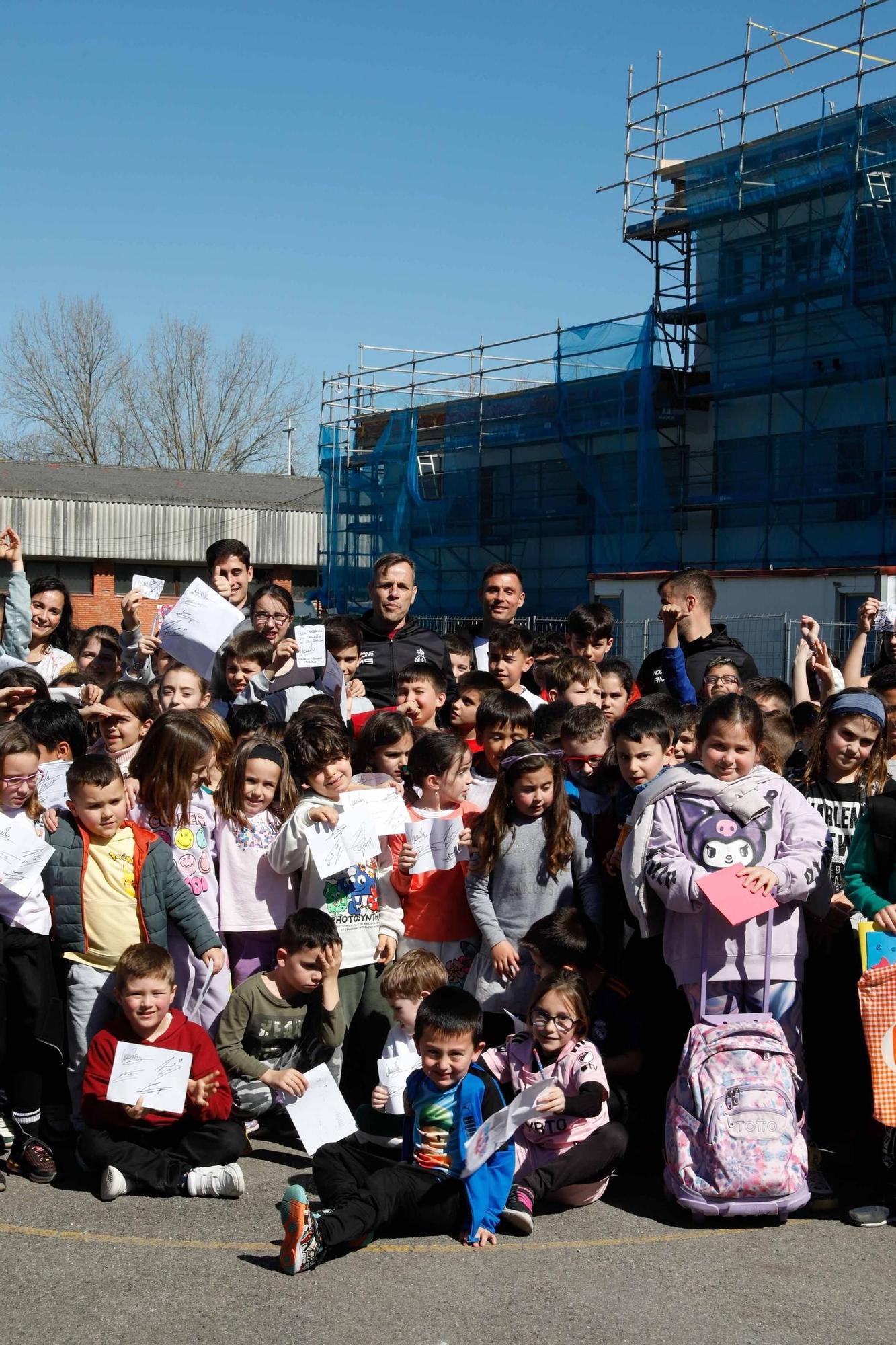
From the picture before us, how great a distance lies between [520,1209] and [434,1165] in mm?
320

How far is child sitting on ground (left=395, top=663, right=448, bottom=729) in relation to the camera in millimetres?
6625

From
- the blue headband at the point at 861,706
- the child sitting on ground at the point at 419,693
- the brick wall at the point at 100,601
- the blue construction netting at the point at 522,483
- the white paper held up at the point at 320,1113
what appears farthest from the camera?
the brick wall at the point at 100,601

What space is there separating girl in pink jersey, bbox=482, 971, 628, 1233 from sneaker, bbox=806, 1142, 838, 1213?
66 cm

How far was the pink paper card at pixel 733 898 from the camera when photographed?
4.62 m

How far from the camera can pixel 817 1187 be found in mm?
4766

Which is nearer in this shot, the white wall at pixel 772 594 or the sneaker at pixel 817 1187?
the sneaker at pixel 817 1187

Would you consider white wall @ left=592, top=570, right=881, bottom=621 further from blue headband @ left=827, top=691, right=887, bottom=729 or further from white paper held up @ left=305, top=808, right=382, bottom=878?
white paper held up @ left=305, top=808, right=382, bottom=878

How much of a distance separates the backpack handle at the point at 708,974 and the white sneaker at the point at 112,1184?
2.12 metres

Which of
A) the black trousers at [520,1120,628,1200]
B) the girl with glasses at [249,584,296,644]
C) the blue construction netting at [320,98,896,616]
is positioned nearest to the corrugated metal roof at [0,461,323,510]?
the blue construction netting at [320,98,896,616]

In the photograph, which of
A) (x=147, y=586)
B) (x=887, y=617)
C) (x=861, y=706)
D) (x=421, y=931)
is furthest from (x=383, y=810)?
(x=887, y=617)

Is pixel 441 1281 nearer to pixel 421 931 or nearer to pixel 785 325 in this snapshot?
pixel 421 931

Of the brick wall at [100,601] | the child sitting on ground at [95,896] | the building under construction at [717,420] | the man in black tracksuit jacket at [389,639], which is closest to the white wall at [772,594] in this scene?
the building under construction at [717,420]

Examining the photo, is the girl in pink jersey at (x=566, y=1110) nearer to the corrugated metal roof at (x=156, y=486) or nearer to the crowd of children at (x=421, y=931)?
the crowd of children at (x=421, y=931)

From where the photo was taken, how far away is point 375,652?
24.6 ft
